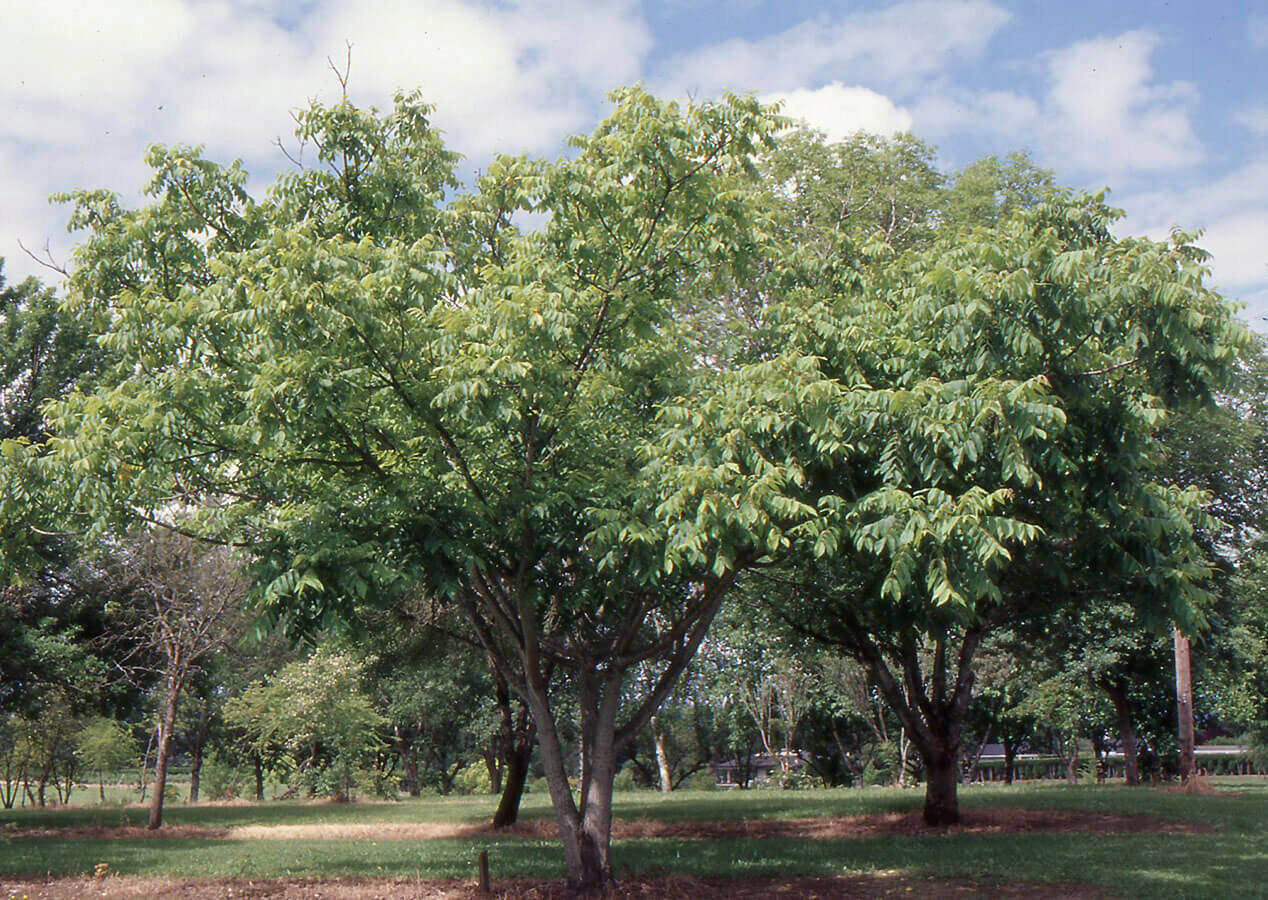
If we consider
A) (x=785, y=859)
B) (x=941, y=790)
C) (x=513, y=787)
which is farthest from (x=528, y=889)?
(x=513, y=787)

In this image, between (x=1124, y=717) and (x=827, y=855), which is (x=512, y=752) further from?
(x=1124, y=717)

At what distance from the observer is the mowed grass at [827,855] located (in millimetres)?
12898

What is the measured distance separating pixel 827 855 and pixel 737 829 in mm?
5110

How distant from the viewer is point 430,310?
9.86m

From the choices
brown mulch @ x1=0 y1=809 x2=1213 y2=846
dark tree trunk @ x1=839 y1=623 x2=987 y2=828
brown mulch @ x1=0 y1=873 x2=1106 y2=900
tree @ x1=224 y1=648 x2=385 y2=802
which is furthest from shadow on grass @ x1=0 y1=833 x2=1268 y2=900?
tree @ x1=224 y1=648 x2=385 y2=802

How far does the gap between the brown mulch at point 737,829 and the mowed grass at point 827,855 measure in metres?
0.71

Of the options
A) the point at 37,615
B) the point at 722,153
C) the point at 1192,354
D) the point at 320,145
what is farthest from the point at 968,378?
the point at 37,615

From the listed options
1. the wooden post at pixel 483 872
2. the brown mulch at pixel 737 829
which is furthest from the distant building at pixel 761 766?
the wooden post at pixel 483 872

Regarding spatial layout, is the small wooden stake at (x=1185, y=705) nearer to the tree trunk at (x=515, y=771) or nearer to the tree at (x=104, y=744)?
the tree trunk at (x=515, y=771)

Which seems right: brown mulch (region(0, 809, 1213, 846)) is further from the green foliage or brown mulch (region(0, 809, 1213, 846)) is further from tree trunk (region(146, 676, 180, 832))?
the green foliage

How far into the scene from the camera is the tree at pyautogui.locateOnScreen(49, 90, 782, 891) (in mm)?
8672

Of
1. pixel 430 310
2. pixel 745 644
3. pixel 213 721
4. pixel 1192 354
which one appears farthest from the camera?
pixel 213 721

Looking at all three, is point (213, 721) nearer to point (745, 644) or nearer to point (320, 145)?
point (745, 644)

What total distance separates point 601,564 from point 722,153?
413 cm
